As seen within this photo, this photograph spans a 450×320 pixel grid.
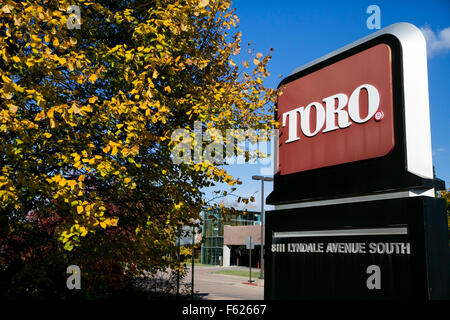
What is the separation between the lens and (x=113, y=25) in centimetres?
766

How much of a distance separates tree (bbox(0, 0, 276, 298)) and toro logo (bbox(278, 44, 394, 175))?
2.11m

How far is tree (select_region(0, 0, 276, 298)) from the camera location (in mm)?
4988

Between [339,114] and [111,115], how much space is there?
11.8 feet

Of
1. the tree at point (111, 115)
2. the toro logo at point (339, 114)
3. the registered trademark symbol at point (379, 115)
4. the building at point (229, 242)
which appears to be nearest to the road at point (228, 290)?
the tree at point (111, 115)

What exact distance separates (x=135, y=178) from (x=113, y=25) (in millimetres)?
3349

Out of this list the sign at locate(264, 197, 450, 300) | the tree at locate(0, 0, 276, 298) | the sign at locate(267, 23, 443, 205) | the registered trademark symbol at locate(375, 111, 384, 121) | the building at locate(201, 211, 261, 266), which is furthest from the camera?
the building at locate(201, 211, 261, 266)

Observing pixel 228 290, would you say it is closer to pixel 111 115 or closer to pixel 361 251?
pixel 111 115

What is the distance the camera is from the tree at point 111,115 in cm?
499

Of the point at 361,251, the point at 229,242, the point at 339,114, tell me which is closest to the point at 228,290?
the point at 361,251

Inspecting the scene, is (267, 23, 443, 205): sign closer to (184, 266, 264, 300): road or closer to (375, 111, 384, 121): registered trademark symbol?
(375, 111, 384, 121): registered trademark symbol

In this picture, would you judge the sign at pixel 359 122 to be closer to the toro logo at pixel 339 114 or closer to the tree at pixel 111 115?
the toro logo at pixel 339 114

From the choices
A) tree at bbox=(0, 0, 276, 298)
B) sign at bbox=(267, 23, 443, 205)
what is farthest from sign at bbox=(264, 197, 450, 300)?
tree at bbox=(0, 0, 276, 298)

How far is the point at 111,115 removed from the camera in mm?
5535

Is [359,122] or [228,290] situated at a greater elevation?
[359,122]
